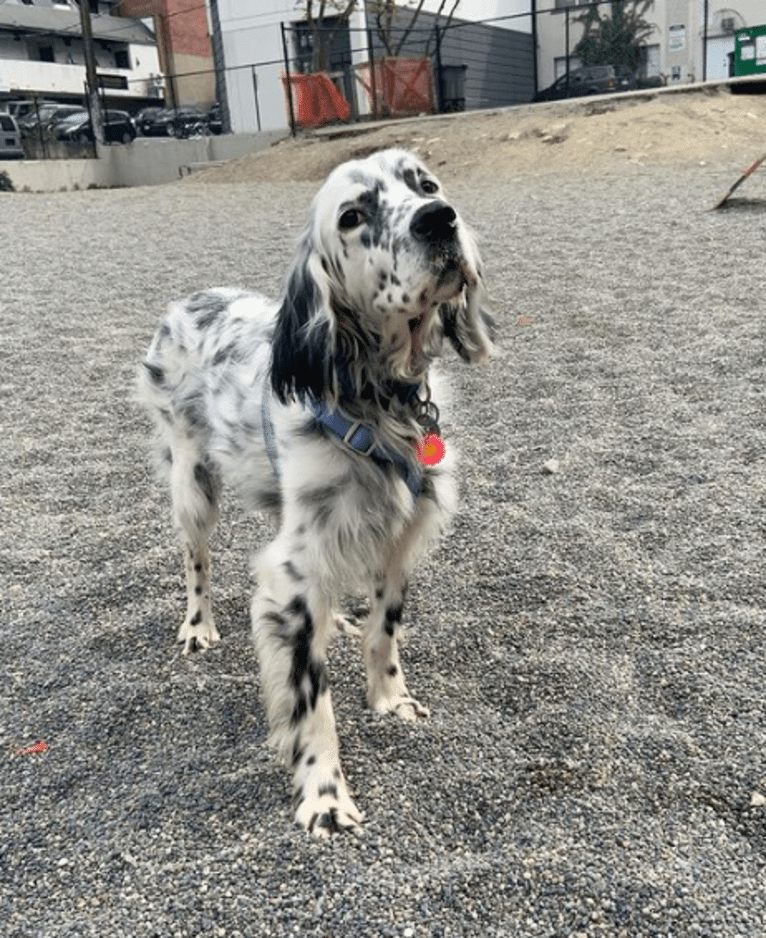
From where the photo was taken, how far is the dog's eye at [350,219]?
7.87ft

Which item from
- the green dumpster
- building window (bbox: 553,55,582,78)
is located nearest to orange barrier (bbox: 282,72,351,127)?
the green dumpster

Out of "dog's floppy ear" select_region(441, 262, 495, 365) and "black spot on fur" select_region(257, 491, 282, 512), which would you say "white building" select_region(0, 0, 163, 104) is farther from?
"dog's floppy ear" select_region(441, 262, 495, 365)

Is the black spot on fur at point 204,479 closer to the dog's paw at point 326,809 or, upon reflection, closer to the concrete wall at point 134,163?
the dog's paw at point 326,809

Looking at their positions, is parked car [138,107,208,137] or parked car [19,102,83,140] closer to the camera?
parked car [138,107,208,137]

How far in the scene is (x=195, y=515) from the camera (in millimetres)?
3432

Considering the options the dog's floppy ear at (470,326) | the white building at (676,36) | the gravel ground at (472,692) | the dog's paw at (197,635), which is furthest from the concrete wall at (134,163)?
the dog's floppy ear at (470,326)

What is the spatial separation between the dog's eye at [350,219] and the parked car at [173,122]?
27.8m

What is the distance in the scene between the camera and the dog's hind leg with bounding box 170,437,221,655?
3.37 m

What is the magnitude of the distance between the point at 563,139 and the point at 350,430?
1444 centimetres

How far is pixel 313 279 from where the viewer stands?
2.43 meters

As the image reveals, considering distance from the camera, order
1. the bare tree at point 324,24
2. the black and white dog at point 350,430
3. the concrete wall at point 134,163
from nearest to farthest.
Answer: the black and white dog at point 350,430 → the bare tree at point 324,24 → the concrete wall at point 134,163

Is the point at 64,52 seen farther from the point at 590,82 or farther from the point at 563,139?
the point at 563,139

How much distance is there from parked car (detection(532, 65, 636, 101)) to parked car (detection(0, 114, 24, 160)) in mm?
16629

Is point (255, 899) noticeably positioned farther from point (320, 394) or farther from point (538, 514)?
point (538, 514)
